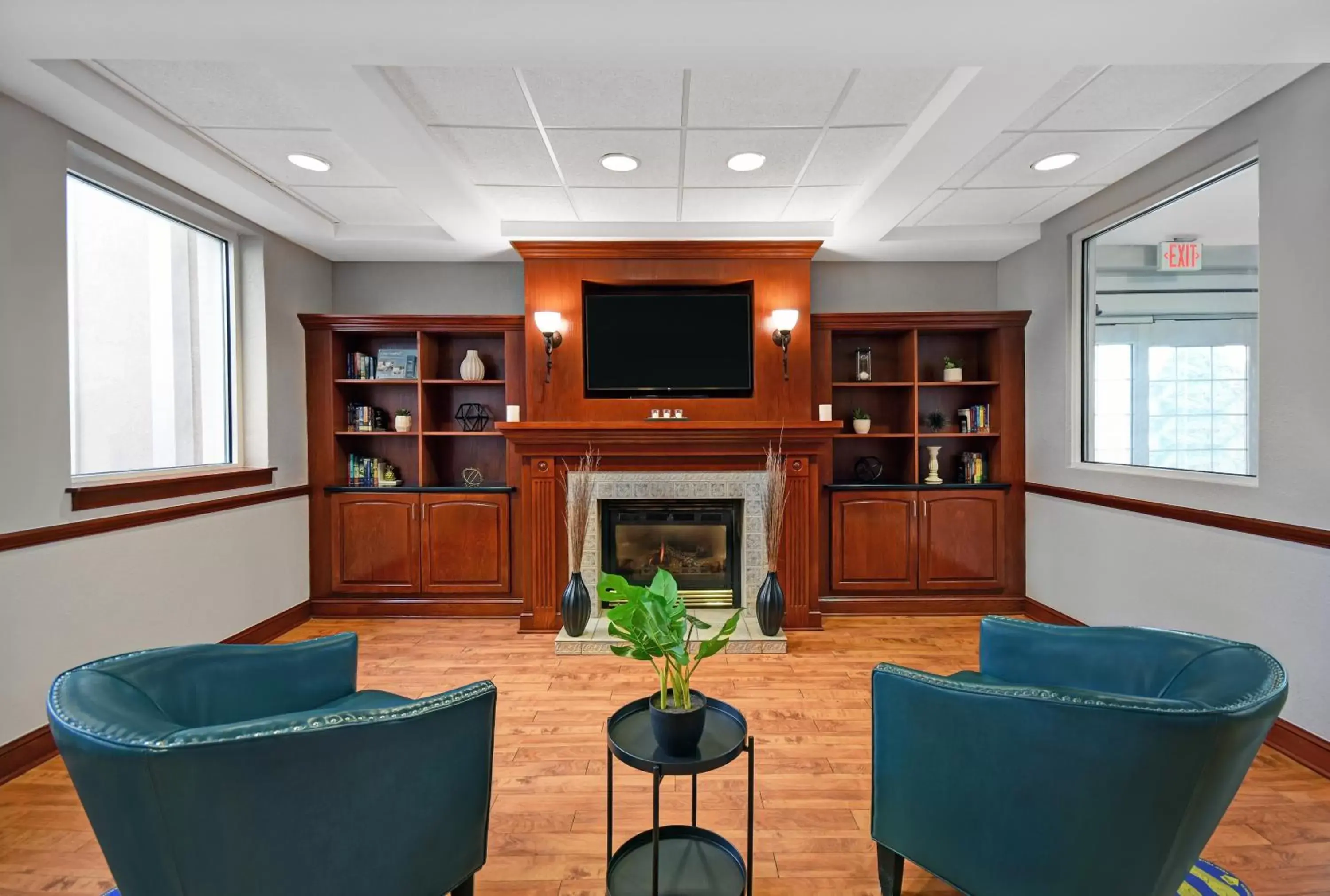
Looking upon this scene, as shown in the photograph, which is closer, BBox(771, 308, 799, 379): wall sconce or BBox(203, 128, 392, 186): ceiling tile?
BBox(203, 128, 392, 186): ceiling tile

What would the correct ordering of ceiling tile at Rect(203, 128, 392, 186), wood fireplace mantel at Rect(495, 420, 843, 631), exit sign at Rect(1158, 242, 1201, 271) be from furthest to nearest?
wood fireplace mantel at Rect(495, 420, 843, 631)
exit sign at Rect(1158, 242, 1201, 271)
ceiling tile at Rect(203, 128, 392, 186)

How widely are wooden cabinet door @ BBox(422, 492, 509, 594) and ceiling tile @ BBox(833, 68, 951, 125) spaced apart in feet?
10.4

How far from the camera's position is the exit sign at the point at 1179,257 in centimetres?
323

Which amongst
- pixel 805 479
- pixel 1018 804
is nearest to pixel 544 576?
pixel 805 479

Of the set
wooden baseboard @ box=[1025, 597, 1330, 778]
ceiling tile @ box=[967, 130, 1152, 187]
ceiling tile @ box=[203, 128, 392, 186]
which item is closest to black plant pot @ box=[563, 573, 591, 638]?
ceiling tile @ box=[203, 128, 392, 186]

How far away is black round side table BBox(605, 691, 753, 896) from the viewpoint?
150cm

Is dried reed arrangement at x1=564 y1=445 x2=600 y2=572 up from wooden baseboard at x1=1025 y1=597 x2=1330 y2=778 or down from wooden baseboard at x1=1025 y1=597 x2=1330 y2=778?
up

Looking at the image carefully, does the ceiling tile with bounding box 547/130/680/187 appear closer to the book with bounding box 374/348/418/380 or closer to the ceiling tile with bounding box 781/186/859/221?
the ceiling tile with bounding box 781/186/859/221

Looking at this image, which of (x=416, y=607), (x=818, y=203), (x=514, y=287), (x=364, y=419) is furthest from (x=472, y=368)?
(x=818, y=203)

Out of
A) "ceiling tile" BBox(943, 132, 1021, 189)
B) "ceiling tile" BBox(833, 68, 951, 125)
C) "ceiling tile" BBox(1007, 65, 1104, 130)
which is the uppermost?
"ceiling tile" BBox(833, 68, 951, 125)

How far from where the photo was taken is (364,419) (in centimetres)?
451

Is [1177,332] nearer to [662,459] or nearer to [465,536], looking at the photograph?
[662,459]

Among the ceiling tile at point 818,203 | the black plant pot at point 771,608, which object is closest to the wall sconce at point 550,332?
the ceiling tile at point 818,203

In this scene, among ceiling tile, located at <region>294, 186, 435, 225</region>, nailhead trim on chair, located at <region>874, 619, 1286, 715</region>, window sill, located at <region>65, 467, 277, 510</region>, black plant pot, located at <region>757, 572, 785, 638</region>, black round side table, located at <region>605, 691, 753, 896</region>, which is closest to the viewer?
nailhead trim on chair, located at <region>874, 619, 1286, 715</region>
